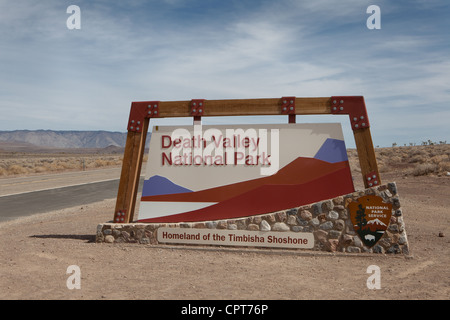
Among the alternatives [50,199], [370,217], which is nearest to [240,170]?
[370,217]

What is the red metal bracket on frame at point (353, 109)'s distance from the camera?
26.7 feet

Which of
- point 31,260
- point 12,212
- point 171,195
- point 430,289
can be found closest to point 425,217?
point 430,289

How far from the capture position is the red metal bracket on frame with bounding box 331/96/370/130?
8.12 meters

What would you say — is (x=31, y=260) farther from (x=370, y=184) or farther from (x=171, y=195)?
(x=370, y=184)

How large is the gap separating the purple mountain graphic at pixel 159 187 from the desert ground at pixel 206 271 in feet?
3.77

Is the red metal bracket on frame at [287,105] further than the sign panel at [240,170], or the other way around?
the red metal bracket on frame at [287,105]

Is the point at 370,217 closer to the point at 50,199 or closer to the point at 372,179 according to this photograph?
the point at 372,179

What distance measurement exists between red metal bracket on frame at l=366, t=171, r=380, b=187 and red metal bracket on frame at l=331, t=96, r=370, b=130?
92cm

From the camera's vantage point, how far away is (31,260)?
7.82 meters

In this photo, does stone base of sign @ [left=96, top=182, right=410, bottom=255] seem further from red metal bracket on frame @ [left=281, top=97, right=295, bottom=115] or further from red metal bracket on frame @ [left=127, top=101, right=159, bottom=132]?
red metal bracket on frame @ [left=127, top=101, right=159, bottom=132]

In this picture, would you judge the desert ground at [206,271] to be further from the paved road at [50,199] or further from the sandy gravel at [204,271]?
the paved road at [50,199]

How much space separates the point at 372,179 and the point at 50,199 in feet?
48.5

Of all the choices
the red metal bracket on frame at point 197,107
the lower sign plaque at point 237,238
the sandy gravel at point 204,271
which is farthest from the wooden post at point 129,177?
the red metal bracket on frame at point 197,107

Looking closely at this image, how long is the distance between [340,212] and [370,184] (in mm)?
790
